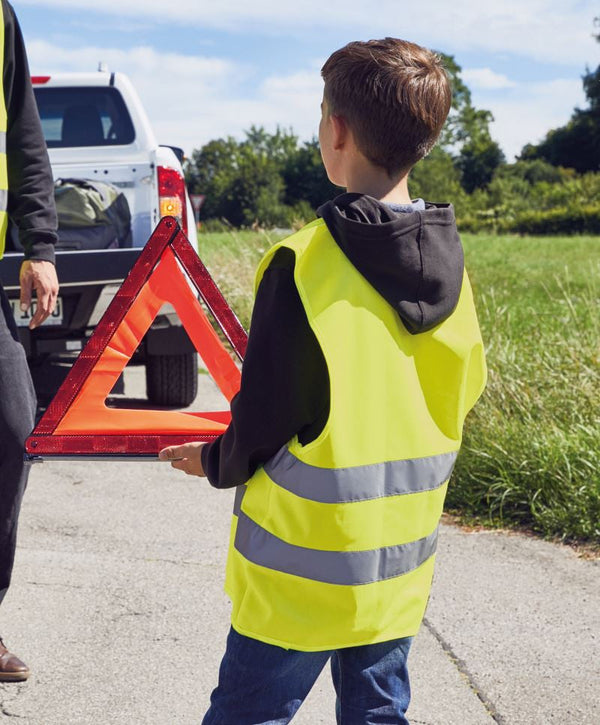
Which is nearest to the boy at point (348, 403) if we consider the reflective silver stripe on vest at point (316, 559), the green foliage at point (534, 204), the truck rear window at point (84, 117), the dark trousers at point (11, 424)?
the reflective silver stripe on vest at point (316, 559)

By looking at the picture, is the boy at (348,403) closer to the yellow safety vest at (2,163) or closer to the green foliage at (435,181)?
the yellow safety vest at (2,163)

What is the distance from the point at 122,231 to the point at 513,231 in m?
56.6

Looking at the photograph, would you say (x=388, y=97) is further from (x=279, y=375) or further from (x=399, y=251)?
(x=279, y=375)

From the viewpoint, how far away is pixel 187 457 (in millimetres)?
1968

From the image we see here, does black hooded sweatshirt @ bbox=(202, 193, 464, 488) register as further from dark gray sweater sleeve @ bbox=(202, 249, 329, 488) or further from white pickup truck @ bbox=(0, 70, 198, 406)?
white pickup truck @ bbox=(0, 70, 198, 406)

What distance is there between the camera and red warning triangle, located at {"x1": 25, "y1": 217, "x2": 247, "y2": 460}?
9.16 feet

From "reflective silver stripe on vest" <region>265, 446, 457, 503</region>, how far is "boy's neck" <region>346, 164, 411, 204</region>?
47 cm

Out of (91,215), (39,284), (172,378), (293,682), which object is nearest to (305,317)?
(293,682)

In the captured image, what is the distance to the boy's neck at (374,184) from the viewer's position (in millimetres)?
1810

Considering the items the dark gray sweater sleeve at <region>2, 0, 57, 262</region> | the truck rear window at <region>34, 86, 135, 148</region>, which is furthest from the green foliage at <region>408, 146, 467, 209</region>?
the dark gray sweater sleeve at <region>2, 0, 57, 262</region>

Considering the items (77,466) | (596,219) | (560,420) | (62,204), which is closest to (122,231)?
(62,204)

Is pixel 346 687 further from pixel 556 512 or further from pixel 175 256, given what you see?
pixel 556 512

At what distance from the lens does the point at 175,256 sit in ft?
9.59

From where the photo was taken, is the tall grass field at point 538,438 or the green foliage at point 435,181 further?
the green foliage at point 435,181
